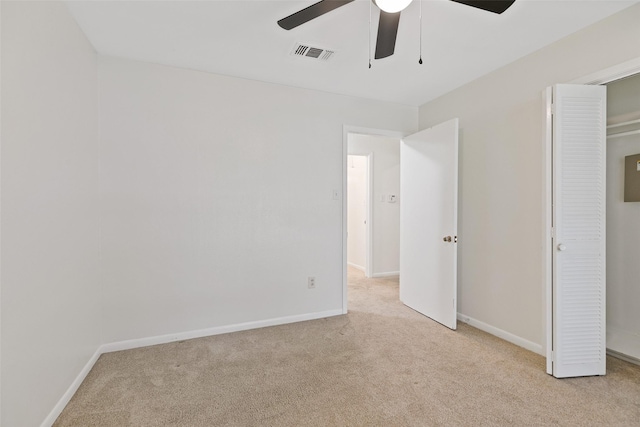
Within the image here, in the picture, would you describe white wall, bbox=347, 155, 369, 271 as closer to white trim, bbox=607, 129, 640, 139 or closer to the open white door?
the open white door

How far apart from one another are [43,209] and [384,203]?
449 cm

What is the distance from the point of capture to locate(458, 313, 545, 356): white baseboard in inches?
102

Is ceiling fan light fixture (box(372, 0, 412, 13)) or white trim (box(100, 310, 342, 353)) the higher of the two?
ceiling fan light fixture (box(372, 0, 412, 13))

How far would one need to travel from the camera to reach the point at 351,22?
7.02 feet

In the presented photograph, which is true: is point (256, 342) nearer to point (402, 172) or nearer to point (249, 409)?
point (249, 409)

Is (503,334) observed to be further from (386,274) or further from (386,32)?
(386,32)

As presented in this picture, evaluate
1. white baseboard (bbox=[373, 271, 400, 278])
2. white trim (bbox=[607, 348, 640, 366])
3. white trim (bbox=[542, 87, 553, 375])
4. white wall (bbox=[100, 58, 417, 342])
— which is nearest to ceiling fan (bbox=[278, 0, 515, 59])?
white trim (bbox=[542, 87, 553, 375])

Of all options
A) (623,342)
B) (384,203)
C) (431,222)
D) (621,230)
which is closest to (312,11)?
(431,222)

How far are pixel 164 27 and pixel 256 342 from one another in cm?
258

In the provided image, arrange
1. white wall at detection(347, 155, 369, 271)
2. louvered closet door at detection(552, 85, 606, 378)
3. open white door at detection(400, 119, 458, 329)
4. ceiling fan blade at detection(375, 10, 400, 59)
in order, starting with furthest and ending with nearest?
white wall at detection(347, 155, 369, 271), open white door at detection(400, 119, 458, 329), louvered closet door at detection(552, 85, 606, 378), ceiling fan blade at detection(375, 10, 400, 59)

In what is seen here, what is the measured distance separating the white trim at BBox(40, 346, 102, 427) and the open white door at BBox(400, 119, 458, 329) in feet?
10.0

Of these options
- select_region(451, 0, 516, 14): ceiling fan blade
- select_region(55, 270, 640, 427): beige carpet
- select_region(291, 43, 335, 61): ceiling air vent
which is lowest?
select_region(55, 270, 640, 427): beige carpet

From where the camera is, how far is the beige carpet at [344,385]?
1.80 m

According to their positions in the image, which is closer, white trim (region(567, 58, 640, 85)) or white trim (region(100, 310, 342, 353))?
white trim (region(567, 58, 640, 85))
